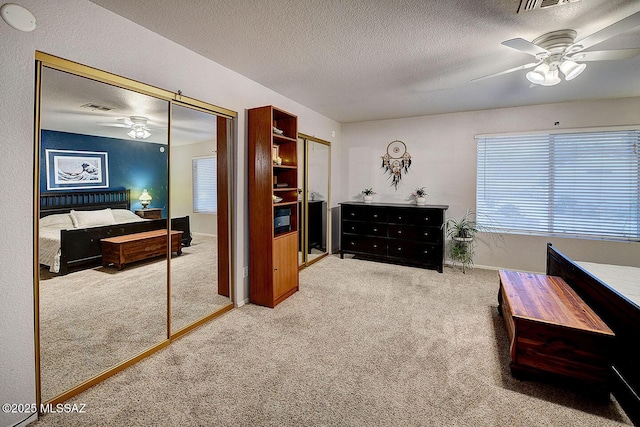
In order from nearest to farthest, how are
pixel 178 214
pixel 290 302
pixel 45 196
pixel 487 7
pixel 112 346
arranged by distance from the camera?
pixel 45 196 < pixel 487 7 < pixel 112 346 < pixel 178 214 < pixel 290 302

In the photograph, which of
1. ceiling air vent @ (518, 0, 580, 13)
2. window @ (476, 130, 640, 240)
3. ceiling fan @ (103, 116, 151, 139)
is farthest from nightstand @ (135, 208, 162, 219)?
window @ (476, 130, 640, 240)

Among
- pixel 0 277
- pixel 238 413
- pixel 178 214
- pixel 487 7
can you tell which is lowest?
pixel 238 413

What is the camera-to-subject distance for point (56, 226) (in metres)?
1.92

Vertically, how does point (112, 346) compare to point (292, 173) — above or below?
below

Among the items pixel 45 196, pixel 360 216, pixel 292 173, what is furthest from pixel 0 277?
pixel 360 216

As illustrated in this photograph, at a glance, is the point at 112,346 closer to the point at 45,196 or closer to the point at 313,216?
the point at 45,196

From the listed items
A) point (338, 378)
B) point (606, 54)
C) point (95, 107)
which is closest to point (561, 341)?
point (338, 378)

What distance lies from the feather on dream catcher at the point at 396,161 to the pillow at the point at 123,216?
13.6 ft

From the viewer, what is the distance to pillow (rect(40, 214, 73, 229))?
1806 millimetres

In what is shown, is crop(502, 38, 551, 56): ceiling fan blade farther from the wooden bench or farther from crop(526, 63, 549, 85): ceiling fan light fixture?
the wooden bench

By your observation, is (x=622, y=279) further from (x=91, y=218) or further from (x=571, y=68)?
(x=91, y=218)

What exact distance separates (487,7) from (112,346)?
11.6 feet

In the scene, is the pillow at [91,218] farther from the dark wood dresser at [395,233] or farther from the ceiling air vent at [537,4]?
the dark wood dresser at [395,233]

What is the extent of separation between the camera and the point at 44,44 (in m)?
1.70
